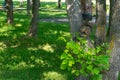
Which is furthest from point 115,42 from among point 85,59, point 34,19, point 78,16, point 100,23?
point 34,19

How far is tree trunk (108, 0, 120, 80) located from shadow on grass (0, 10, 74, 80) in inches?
125

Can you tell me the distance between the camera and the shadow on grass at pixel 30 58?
11453mm

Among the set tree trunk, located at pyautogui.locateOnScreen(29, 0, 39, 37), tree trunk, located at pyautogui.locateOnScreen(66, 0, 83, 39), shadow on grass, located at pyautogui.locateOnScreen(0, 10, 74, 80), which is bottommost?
shadow on grass, located at pyautogui.locateOnScreen(0, 10, 74, 80)

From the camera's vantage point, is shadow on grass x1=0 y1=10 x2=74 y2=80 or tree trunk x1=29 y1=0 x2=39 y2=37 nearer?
shadow on grass x1=0 y1=10 x2=74 y2=80

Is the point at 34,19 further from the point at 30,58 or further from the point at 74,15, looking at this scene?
the point at 74,15

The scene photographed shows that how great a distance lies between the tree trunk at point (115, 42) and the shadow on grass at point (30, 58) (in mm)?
3182

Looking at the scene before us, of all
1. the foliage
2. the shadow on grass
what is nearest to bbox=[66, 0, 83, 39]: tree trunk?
the foliage

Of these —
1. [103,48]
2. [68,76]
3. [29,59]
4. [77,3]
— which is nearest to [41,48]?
[29,59]

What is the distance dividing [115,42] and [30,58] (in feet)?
19.9

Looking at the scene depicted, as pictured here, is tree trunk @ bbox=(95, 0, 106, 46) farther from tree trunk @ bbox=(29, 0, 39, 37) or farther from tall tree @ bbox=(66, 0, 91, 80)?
tree trunk @ bbox=(29, 0, 39, 37)

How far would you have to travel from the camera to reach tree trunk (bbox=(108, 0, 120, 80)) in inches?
309

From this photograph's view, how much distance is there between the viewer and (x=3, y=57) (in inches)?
532

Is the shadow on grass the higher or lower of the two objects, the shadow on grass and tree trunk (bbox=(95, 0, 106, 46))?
the lower

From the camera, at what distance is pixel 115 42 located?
798 cm
